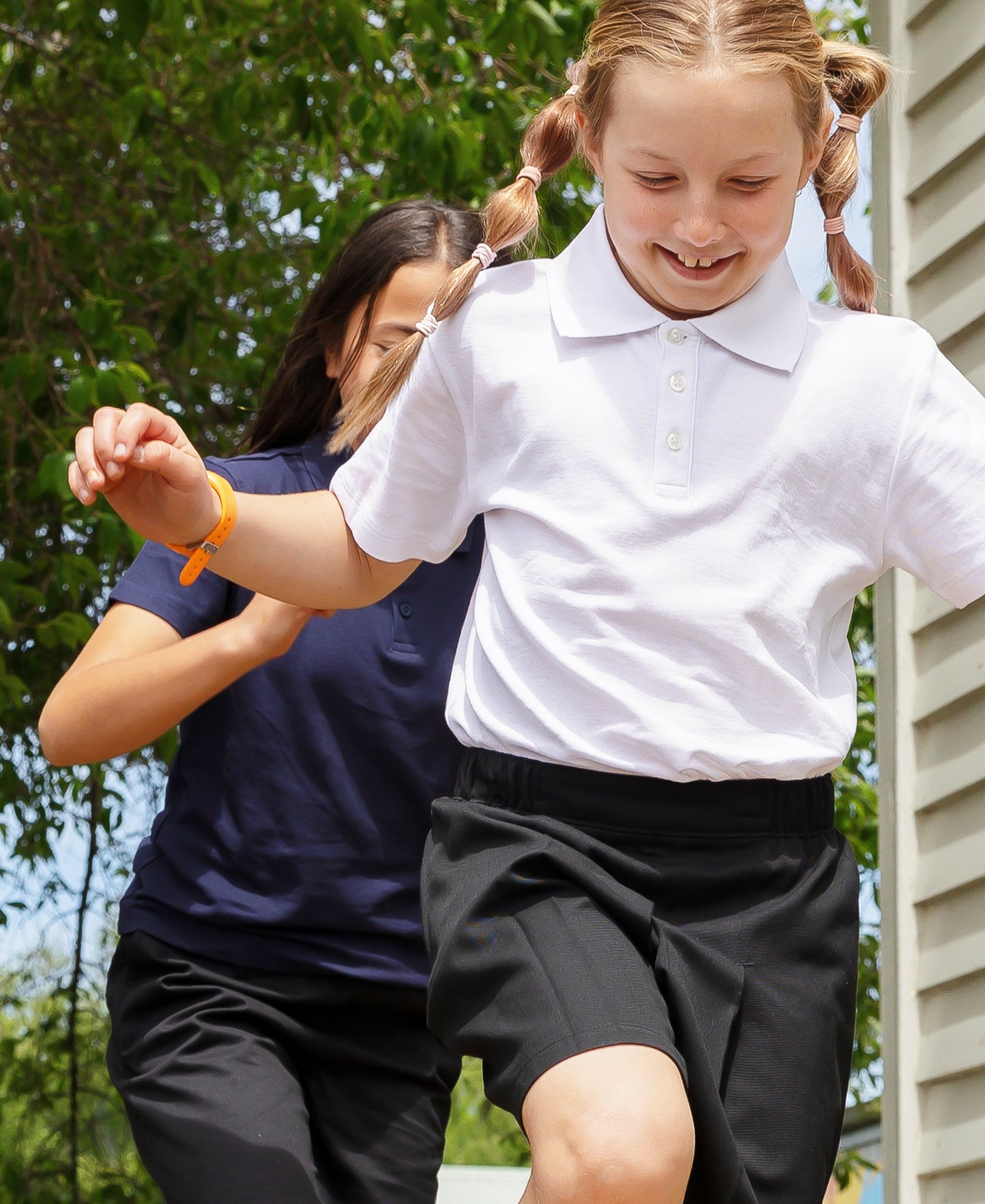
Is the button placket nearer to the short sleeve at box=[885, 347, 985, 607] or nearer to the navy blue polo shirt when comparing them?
the short sleeve at box=[885, 347, 985, 607]

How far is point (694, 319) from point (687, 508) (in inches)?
9.1

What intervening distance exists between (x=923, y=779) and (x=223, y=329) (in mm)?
3303

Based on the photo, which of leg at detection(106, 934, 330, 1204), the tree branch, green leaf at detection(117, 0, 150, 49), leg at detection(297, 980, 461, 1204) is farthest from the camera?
the tree branch

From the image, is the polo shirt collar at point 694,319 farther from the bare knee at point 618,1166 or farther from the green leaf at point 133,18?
the green leaf at point 133,18

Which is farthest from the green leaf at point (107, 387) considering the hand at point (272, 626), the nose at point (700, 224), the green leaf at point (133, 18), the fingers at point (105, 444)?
the nose at point (700, 224)

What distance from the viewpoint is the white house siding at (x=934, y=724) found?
2.71 m

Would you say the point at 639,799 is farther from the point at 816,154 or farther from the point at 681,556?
the point at 816,154

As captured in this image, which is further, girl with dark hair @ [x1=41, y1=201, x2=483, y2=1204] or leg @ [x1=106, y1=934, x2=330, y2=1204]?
girl with dark hair @ [x1=41, y1=201, x2=483, y2=1204]

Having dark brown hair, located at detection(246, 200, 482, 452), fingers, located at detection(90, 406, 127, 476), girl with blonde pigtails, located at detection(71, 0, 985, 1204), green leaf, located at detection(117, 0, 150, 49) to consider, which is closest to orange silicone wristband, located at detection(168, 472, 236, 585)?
girl with blonde pigtails, located at detection(71, 0, 985, 1204)

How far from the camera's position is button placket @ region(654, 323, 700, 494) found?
1.67 metres

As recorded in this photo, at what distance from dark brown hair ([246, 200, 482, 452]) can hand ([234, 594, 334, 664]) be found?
57 centimetres

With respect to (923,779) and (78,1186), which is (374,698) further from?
(78,1186)

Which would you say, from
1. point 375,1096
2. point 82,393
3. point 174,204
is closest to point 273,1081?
point 375,1096

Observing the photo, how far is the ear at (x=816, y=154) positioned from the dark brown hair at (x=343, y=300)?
937 millimetres
